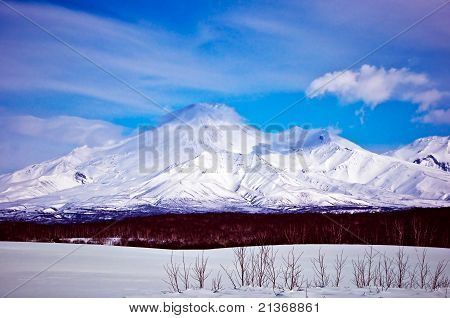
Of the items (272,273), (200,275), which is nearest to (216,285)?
(200,275)

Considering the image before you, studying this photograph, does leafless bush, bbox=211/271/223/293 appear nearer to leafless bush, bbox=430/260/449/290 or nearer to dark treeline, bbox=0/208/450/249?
leafless bush, bbox=430/260/449/290

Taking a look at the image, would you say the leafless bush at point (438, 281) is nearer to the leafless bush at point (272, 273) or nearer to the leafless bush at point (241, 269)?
the leafless bush at point (272, 273)

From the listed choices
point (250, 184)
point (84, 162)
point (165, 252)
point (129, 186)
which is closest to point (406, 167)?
point (250, 184)

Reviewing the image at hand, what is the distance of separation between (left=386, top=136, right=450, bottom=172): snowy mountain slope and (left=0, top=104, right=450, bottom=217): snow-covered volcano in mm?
4158

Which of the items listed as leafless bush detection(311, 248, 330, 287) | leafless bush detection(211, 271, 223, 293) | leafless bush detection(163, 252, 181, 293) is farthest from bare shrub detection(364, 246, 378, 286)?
leafless bush detection(163, 252, 181, 293)

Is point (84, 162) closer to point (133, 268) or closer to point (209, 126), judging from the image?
point (209, 126)

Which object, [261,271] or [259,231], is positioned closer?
[261,271]

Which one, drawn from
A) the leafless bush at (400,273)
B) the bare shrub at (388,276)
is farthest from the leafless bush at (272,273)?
the leafless bush at (400,273)

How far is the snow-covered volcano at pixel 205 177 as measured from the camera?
87875mm

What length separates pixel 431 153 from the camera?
12925 centimetres

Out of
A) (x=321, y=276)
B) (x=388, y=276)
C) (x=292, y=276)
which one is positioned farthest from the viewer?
(x=321, y=276)

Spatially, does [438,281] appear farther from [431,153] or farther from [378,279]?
[431,153]

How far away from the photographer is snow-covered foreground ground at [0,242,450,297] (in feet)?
24.1

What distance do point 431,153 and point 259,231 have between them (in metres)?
118
